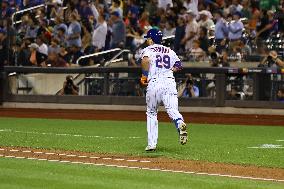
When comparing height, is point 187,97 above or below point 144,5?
below

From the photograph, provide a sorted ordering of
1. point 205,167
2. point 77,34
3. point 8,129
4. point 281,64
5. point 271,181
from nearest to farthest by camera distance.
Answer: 1. point 271,181
2. point 205,167
3. point 8,129
4. point 281,64
5. point 77,34

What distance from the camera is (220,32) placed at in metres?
25.5

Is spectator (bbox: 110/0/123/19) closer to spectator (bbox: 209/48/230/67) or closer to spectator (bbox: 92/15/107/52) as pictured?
spectator (bbox: 92/15/107/52)

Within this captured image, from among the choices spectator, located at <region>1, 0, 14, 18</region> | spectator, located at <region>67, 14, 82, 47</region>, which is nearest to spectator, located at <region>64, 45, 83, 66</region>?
spectator, located at <region>67, 14, 82, 47</region>

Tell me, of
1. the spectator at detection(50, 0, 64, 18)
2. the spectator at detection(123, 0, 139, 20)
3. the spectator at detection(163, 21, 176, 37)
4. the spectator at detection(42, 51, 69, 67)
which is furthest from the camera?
the spectator at detection(50, 0, 64, 18)

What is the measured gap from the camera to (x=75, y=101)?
2603 centimetres

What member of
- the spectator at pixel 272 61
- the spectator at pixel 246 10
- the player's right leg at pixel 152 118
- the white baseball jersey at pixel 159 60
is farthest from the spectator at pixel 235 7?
the player's right leg at pixel 152 118

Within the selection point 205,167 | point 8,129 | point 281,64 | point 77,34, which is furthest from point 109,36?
point 205,167

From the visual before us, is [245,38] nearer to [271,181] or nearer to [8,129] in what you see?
[8,129]

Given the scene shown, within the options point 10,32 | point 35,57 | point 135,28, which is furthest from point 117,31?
point 10,32

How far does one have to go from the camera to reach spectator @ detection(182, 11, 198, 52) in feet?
84.6

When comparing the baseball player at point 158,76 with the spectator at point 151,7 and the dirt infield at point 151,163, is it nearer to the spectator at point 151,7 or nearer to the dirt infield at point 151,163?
the dirt infield at point 151,163

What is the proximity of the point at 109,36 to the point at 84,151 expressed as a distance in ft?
44.5

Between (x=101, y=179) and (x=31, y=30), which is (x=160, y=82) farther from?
(x=31, y=30)
